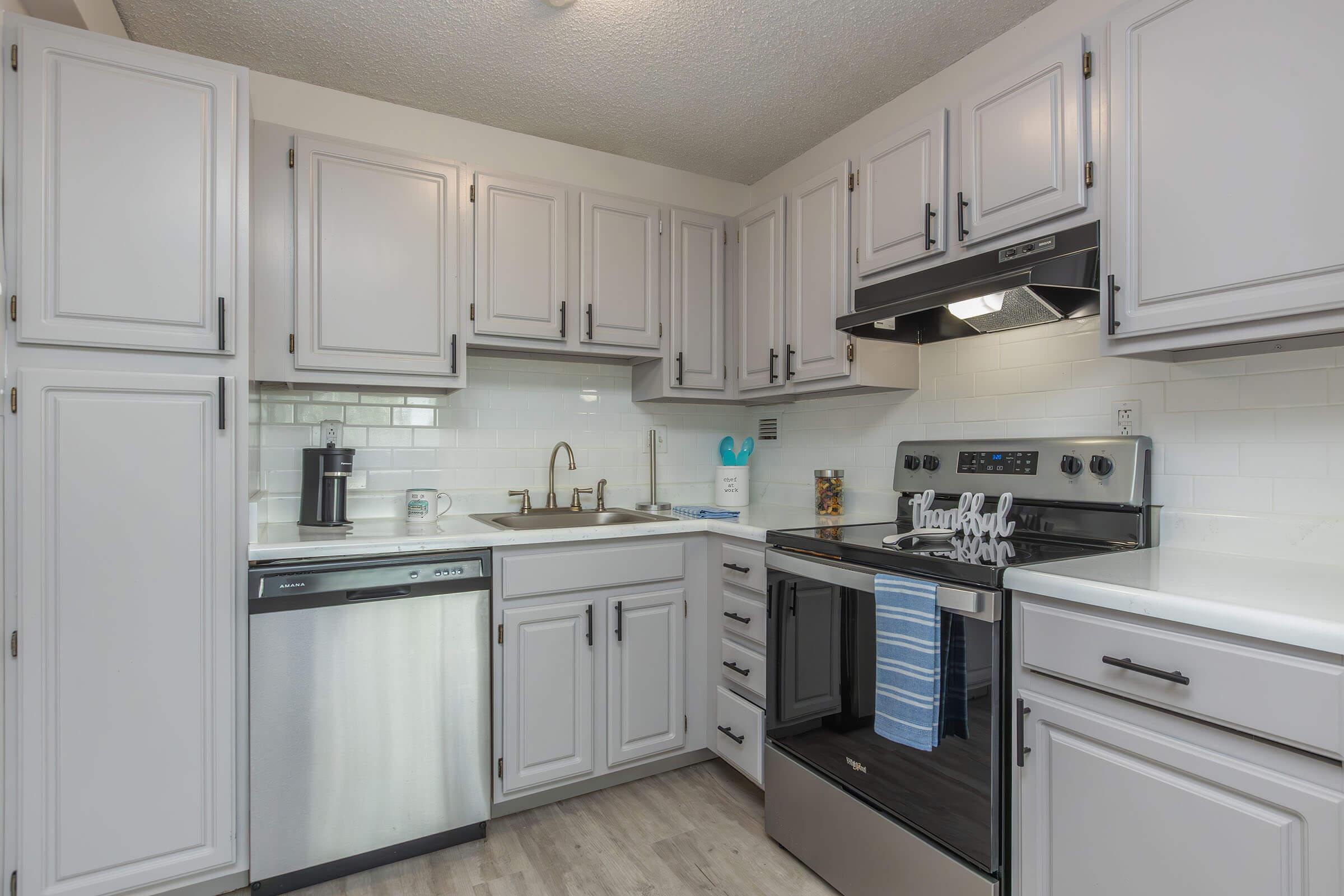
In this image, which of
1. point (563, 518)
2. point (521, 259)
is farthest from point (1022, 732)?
point (521, 259)

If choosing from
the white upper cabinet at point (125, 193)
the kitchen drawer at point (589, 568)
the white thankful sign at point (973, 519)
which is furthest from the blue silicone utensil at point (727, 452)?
the white upper cabinet at point (125, 193)

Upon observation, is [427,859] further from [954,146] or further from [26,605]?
[954,146]

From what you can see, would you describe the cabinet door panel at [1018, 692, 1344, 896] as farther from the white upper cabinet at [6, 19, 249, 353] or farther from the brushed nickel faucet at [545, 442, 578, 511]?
the white upper cabinet at [6, 19, 249, 353]

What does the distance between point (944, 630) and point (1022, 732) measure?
250mm

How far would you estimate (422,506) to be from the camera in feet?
7.80

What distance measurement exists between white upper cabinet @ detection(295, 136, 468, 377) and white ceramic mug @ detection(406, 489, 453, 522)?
42 centimetres

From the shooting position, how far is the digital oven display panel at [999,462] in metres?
2.03

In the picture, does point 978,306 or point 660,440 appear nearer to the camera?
point 978,306

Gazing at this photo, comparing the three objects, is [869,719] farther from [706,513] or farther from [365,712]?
[365,712]

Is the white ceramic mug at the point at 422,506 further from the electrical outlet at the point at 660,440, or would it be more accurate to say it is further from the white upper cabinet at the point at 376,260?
the electrical outlet at the point at 660,440

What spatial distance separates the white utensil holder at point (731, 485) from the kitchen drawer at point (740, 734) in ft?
2.71

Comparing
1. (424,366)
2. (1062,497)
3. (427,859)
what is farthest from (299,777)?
(1062,497)

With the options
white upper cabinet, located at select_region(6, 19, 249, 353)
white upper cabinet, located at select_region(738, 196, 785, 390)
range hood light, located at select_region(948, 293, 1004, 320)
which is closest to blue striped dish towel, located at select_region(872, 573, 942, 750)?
range hood light, located at select_region(948, 293, 1004, 320)

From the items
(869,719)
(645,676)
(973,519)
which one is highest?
(973,519)
